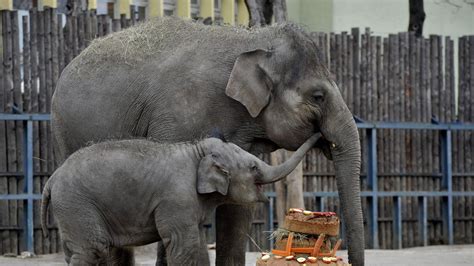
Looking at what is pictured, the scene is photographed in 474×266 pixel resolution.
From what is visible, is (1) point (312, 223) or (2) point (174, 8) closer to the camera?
(1) point (312, 223)

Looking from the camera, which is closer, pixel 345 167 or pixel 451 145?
pixel 345 167

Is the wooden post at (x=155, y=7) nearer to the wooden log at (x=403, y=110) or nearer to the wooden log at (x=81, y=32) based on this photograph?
the wooden log at (x=403, y=110)

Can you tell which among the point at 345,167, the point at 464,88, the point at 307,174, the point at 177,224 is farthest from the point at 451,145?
the point at 177,224

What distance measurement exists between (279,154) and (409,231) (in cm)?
339

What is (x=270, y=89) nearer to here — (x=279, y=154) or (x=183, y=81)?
(x=183, y=81)

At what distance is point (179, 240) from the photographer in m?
10.8

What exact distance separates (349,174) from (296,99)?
31.1 inches

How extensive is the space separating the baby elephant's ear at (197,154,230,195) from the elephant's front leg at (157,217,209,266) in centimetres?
29

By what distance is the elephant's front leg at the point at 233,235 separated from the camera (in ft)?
40.2

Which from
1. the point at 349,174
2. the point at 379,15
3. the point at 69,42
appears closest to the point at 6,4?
the point at 69,42

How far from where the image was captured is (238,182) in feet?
36.5

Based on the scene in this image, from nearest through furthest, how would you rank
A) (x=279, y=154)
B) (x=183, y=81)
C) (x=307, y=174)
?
1. (x=183, y=81)
2. (x=279, y=154)
3. (x=307, y=174)

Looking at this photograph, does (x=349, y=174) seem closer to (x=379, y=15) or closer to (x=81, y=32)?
(x=81, y=32)

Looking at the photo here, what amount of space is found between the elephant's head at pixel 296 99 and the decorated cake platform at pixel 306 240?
1.37 ft
